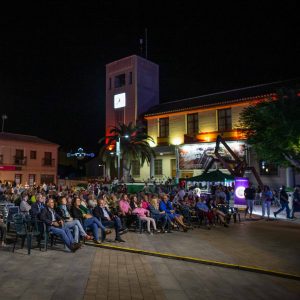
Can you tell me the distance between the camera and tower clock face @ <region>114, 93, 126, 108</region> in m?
40.2

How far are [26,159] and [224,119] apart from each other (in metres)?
29.6

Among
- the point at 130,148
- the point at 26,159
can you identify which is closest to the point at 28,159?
the point at 26,159

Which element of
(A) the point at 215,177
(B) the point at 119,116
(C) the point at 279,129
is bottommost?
(A) the point at 215,177

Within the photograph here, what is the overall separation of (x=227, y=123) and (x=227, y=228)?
19550 millimetres

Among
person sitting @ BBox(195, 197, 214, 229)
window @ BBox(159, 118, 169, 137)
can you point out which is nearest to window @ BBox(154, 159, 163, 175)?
window @ BBox(159, 118, 169, 137)

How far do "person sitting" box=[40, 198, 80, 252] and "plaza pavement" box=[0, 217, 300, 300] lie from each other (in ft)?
0.92

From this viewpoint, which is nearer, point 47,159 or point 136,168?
point 136,168

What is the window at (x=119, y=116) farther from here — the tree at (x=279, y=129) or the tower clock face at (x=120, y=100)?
the tree at (x=279, y=129)

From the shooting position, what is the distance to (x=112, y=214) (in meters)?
12.6

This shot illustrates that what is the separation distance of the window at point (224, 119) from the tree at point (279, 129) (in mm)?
10324

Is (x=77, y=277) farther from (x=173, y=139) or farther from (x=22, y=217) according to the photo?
(x=173, y=139)

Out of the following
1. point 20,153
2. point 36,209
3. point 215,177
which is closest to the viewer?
point 36,209

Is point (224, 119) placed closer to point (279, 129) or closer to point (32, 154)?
point (279, 129)

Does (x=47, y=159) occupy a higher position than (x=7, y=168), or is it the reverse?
(x=47, y=159)
